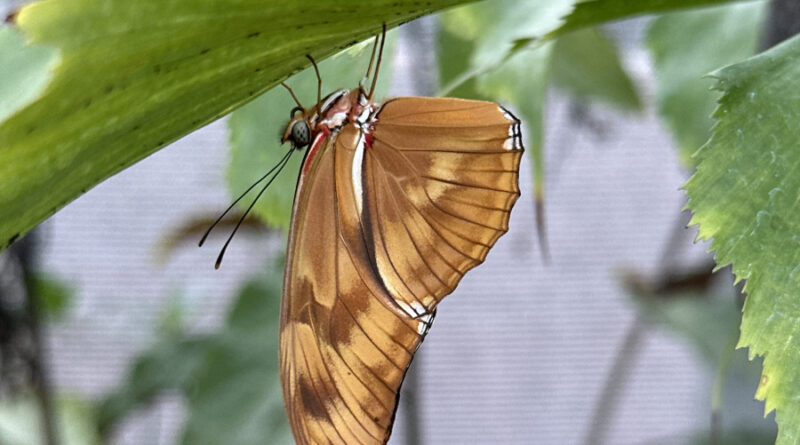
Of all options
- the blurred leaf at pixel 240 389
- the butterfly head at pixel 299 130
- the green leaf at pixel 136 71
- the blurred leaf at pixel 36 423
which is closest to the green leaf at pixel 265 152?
the butterfly head at pixel 299 130

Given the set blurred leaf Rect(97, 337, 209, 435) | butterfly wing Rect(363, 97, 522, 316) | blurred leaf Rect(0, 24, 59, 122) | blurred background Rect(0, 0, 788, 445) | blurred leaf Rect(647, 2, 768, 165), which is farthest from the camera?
blurred background Rect(0, 0, 788, 445)

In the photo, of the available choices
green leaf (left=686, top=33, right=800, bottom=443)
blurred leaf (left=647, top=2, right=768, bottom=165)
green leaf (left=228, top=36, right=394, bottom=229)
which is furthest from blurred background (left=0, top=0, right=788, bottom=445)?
green leaf (left=686, top=33, right=800, bottom=443)

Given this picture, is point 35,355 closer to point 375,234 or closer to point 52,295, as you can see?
point 52,295

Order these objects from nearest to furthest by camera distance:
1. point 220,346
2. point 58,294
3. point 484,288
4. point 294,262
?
point 294,262, point 220,346, point 58,294, point 484,288

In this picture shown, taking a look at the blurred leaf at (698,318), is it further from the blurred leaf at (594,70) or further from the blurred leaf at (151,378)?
the blurred leaf at (151,378)

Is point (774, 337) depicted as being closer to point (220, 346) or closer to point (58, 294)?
point (220, 346)

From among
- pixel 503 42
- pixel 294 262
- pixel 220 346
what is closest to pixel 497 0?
pixel 503 42

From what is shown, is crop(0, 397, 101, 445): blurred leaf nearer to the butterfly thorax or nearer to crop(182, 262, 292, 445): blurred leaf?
crop(182, 262, 292, 445): blurred leaf
